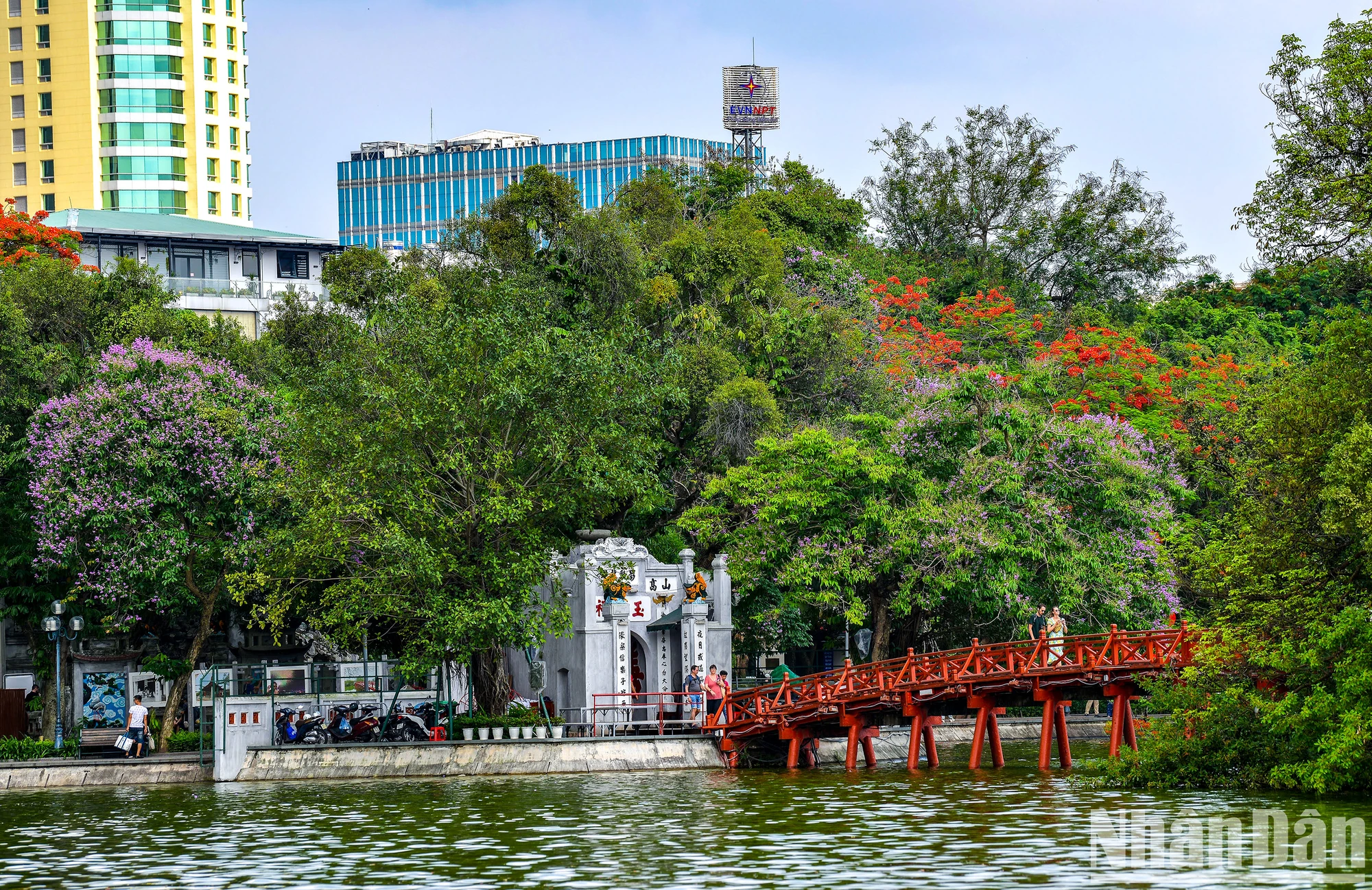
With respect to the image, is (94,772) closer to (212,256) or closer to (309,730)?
(309,730)

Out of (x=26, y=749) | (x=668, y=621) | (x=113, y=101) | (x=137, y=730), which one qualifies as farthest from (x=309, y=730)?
(x=113, y=101)

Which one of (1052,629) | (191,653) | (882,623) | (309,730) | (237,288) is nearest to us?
(1052,629)

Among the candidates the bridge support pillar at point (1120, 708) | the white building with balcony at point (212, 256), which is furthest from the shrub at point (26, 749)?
the white building with balcony at point (212, 256)

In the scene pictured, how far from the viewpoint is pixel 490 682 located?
135 feet

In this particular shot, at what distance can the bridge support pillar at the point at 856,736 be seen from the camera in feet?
123

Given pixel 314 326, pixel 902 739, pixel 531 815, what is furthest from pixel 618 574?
pixel 314 326

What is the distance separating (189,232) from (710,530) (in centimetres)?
4292

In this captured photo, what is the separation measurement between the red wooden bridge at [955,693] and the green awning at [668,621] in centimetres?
275

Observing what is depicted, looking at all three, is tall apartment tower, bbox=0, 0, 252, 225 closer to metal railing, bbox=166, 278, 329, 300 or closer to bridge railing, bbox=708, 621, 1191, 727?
metal railing, bbox=166, 278, 329, 300

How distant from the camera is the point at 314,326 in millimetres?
58969

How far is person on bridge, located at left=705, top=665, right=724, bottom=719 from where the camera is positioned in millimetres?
38938

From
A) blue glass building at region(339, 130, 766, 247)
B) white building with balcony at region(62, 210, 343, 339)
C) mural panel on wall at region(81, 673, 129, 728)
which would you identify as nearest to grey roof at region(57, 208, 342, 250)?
white building with balcony at region(62, 210, 343, 339)

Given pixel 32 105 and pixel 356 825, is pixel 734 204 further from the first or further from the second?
pixel 32 105

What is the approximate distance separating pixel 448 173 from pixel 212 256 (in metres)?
96.1
